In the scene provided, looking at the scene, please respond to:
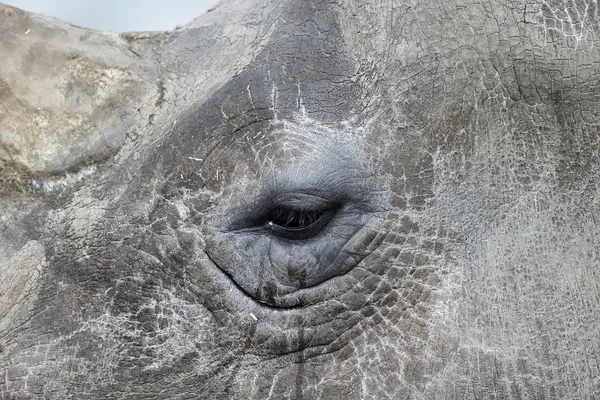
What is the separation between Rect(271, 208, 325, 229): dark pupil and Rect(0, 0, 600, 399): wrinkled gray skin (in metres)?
0.04

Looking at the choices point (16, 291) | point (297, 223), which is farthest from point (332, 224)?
point (16, 291)

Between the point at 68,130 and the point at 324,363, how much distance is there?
4.05 feet

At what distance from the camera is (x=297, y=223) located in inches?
107

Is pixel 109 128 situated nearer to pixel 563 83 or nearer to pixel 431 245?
pixel 431 245

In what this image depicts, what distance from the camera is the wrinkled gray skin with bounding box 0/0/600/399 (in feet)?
8.79

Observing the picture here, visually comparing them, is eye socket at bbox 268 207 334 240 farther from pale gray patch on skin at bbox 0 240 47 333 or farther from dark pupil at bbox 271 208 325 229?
pale gray patch on skin at bbox 0 240 47 333

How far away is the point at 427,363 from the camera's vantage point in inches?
105

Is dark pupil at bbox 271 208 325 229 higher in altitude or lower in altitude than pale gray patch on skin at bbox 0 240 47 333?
higher

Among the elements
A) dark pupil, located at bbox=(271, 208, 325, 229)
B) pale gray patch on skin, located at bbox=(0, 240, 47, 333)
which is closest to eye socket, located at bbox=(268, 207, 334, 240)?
dark pupil, located at bbox=(271, 208, 325, 229)

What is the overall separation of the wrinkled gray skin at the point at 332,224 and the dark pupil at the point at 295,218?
1.4 inches

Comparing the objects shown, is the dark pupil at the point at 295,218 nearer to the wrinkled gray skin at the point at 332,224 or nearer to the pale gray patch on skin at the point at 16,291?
the wrinkled gray skin at the point at 332,224

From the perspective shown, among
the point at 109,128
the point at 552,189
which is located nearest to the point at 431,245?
the point at 552,189

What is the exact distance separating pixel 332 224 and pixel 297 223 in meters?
0.12

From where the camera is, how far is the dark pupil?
2.72 metres
